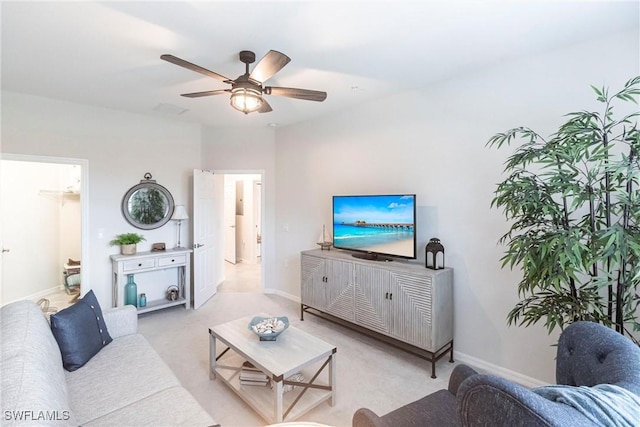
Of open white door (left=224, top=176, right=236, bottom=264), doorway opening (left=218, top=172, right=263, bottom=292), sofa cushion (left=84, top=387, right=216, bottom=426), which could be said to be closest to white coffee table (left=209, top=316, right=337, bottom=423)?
sofa cushion (left=84, top=387, right=216, bottom=426)

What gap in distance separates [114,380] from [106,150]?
10.8 ft

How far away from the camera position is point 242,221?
26.0ft

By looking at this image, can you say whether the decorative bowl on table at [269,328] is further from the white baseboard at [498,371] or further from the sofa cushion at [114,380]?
the white baseboard at [498,371]

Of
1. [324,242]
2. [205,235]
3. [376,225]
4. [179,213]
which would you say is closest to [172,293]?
[205,235]

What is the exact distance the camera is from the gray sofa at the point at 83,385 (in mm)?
1090

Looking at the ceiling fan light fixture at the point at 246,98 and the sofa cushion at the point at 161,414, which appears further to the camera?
the ceiling fan light fixture at the point at 246,98

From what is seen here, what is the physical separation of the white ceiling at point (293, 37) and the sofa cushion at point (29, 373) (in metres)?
1.91

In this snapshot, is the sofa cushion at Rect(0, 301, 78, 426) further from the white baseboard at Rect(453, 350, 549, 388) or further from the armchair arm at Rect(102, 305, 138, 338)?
the white baseboard at Rect(453, 350, 549, 388)

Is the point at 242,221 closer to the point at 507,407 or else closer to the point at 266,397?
the point at 266,397

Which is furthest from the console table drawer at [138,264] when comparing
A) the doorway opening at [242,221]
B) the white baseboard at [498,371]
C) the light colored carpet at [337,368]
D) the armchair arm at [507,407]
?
the armchair arm at [507,407]

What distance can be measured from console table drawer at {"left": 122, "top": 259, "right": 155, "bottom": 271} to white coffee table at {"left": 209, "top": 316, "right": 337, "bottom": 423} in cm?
210

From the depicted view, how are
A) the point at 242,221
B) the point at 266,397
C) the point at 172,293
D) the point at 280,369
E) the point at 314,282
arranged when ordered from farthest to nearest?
the point at 242,221 → the point at 172,293 → the point at 314,282 → the point at 266,397 → the point at 280,369

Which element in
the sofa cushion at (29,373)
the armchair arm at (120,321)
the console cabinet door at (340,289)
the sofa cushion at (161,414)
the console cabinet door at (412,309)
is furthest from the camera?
the console cabinet door at (340,289)

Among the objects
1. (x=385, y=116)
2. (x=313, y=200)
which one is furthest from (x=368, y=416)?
(x=313, y=200)
